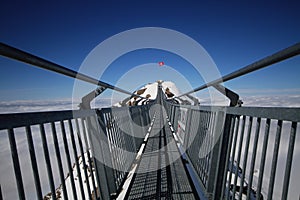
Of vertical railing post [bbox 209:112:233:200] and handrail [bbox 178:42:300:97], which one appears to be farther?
vertical railing post [bbox 209:112:233:200]

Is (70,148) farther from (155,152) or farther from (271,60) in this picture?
(155,152)

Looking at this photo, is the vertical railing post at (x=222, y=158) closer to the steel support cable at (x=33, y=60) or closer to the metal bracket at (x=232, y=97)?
the metal bracket at (x=232, y=97)

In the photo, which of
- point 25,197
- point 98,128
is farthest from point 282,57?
point 98,128

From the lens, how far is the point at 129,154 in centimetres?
335

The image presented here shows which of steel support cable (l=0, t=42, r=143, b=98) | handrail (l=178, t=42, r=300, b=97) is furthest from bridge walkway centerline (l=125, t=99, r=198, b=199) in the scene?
steel support cable (l=0, t=42, r=143, b=98)

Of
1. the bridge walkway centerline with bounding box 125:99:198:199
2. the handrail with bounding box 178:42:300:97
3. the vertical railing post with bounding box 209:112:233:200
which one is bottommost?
the bridge walkway centerline with bounding box 125:99:198:199

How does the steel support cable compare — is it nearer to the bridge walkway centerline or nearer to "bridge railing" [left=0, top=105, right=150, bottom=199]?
"bridge railing" [left=0, top=105, right=150, bottom=199]

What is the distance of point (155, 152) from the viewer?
401 cm

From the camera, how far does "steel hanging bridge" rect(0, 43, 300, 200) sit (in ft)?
3.22

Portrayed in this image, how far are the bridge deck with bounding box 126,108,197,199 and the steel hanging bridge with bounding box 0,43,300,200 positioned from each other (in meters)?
0.01

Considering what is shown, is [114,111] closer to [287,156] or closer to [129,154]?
[129,154]

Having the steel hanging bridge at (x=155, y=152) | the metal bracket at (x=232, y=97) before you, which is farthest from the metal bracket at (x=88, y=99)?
the metal bracket at (x=232, y=97)

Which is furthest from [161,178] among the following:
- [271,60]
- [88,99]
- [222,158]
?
[271,60]

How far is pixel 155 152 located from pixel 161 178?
1273 millimetres
